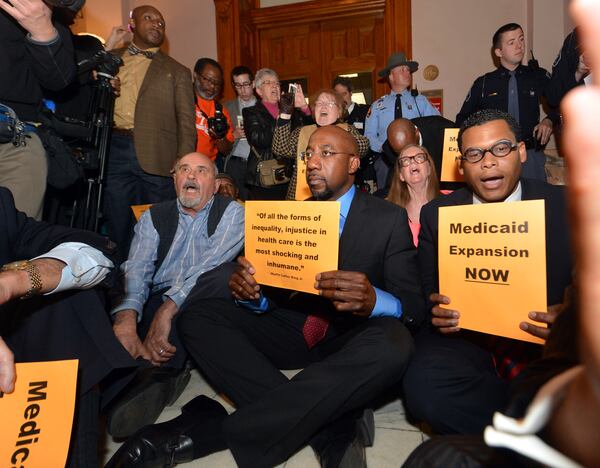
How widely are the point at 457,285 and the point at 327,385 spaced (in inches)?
20.5

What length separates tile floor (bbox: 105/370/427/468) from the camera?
56.1 inches

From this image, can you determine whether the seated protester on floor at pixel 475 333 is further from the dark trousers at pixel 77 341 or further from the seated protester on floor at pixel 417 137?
the seated protester on floor at pixel 417 137

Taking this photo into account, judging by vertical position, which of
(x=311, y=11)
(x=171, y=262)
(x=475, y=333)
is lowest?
(x=475, y=333)

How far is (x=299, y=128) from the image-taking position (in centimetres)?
296

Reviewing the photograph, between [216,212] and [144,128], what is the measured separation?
1133 mm

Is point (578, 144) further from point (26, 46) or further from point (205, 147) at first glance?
point (205, 147)

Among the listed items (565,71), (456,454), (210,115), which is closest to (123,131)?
(210,115)

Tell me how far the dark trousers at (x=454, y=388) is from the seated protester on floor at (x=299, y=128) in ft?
5.62

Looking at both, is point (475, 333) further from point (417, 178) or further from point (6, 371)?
point (6, 371)

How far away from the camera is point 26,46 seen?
6.39 feet

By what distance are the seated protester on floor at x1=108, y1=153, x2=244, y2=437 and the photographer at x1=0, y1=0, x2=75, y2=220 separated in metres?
0.57

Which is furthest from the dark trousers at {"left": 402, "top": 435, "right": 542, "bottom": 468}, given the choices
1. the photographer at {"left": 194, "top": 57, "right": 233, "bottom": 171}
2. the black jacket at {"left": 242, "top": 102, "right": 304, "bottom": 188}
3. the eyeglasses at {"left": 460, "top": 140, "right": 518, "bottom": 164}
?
the photographer at {"left": 194, "top": 57, "right": 233, "bottom": 171}

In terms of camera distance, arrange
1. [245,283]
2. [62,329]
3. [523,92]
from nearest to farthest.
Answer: [62,329] → [245,283] → [523,92]

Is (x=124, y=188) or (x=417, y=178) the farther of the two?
(x=124, y=188)
